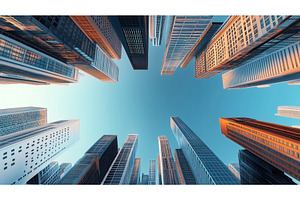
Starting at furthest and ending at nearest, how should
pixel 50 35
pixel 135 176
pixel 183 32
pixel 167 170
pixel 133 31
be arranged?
pixel 135 176 < pixel 167 170 < pixel 183 32 < pixel 133 31 < pixel 50 35

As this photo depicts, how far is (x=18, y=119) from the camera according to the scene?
114188mm

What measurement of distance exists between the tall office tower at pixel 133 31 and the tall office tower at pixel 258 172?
377 ft

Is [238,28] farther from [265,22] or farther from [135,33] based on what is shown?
[135,33]

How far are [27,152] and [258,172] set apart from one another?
14530 cm

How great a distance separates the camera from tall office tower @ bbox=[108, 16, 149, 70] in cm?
4944

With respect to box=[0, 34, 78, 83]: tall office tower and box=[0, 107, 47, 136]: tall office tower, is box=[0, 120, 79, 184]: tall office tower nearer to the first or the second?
box=[0, 34, 78, 83]: tall office tower

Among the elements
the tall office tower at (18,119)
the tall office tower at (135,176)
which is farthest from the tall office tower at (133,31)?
the tall office tower at (135,176)

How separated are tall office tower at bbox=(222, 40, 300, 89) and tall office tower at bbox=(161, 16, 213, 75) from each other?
48569mm

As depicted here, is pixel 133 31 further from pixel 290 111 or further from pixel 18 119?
pixel 290 111

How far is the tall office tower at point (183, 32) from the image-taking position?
7327 cm

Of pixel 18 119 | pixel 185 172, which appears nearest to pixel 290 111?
pixel 185 172
